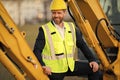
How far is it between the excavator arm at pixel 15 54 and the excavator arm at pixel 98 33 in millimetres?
825

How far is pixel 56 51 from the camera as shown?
4.28 metres

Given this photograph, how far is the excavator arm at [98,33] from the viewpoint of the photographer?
14.4 feet

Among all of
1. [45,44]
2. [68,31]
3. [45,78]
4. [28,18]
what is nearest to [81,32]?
[68,31]

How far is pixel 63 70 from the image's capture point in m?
4.33

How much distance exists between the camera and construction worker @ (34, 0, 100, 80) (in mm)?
4250

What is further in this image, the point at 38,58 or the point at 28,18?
the point at 28,18

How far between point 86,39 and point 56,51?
39 cm

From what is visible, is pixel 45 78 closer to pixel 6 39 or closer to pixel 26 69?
pixel 26 69

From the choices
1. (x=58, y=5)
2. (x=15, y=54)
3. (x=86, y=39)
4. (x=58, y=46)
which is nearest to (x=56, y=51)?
(x=58, y=46)

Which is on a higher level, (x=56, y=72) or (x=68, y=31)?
(x=68, y=31)

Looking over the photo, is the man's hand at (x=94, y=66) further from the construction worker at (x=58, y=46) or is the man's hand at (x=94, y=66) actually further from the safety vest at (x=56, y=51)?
the safety vest at (x=56, y=51)

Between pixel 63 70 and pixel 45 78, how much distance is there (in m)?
0.51

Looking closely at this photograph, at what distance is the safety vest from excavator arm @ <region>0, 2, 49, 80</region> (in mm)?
477

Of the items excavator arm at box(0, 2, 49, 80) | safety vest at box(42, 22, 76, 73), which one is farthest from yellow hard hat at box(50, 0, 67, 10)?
excavator arm at box(0, 2, 49, 80)
